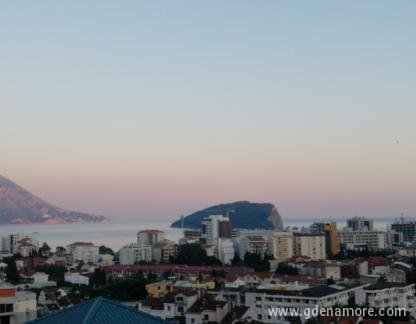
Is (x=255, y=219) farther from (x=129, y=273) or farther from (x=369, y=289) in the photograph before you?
(x=369, y=289)

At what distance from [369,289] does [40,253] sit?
17533 millimetres

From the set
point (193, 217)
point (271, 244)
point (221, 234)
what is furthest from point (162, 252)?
point (193, 217)

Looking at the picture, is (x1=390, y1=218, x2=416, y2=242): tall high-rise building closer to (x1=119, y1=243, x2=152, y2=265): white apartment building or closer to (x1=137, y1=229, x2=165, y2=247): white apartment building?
(x1=137, y1=229, x2=165, y2=247): white apartment building

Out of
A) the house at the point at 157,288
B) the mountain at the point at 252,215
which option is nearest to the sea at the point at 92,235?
the mountain at the point at 252,215

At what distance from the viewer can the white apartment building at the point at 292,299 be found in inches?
352

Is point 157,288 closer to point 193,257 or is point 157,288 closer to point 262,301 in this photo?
point 262,301

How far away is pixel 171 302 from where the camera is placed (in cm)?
988

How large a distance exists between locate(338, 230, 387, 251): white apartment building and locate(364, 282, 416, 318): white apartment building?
1561 centimetres

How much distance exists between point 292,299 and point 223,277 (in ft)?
17.7

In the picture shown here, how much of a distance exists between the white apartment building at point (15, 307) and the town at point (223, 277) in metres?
0.01

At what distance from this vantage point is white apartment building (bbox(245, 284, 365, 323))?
29.3ft

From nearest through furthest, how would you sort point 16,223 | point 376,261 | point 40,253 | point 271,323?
point 271,323, point 376,261, point 40,253, point 16,223

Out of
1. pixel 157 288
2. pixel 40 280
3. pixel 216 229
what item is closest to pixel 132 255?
pixel 40 280

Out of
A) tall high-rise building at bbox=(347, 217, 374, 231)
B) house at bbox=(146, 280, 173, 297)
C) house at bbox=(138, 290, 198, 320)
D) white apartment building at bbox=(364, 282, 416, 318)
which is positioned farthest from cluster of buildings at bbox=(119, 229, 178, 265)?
white apartment building at bbox=(364, 282, 416, 318)
